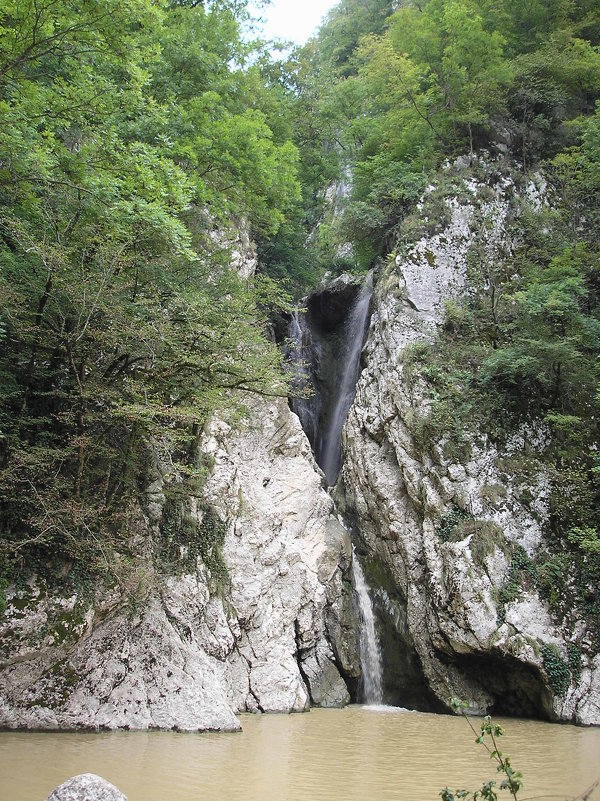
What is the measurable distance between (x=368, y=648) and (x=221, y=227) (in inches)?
409

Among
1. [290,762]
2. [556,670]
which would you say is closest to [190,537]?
[290,762]

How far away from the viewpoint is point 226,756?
6.27m

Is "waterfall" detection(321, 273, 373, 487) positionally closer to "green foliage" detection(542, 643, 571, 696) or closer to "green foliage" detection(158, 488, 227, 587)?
"green foliage" detection(158, 488, 227, 587)

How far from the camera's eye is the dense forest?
24.9 ft

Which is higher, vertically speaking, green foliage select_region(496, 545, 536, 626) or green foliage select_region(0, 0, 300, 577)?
green foliage select_region(0, 0, 300, 577)

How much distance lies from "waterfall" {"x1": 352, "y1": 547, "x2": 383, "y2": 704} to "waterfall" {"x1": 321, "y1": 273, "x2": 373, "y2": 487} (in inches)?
161

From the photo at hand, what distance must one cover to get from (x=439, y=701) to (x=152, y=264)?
33.5ft

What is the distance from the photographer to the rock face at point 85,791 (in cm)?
348

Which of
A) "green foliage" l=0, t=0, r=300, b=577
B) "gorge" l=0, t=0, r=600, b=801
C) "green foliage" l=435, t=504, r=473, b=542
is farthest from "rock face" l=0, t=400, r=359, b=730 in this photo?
"green foliage" l=435, t=504, r=473, b=542

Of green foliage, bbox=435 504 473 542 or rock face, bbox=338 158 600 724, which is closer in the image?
rock face, bbox=338 158 600 724

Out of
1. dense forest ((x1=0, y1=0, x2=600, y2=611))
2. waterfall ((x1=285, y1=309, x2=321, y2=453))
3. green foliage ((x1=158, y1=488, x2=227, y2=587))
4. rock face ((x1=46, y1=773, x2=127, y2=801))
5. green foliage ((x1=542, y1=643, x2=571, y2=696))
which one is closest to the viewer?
rock face ((x1=46, y1=773, x2=127, y2=801))

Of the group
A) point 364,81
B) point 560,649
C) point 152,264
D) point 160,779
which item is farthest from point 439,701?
point 364,81

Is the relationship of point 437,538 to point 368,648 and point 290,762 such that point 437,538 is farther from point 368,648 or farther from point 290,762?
point 290,762

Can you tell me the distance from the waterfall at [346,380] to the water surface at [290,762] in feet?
31.4
